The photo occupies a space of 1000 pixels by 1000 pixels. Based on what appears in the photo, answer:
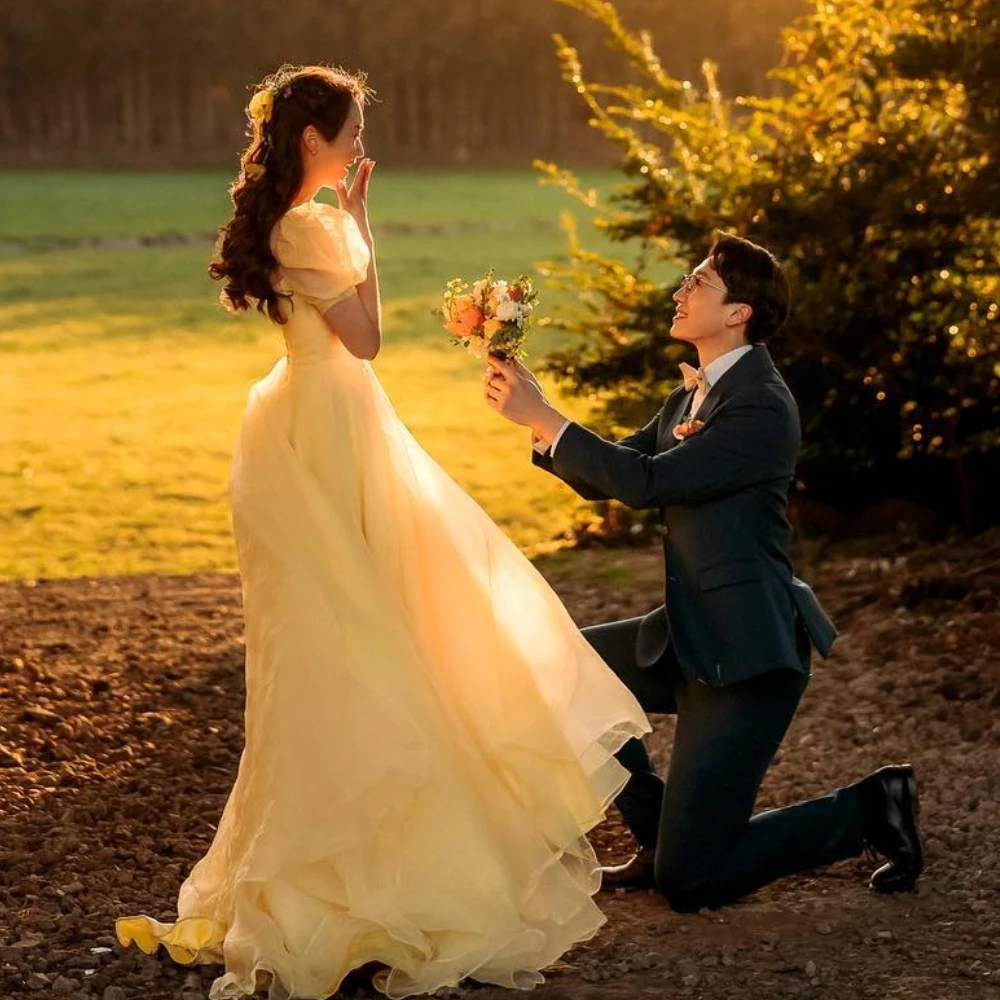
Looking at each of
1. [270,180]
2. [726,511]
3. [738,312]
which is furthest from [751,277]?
[270,180]

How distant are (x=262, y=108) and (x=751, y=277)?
1.26 metres

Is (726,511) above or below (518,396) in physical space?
below

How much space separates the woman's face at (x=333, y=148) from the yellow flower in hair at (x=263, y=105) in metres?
0.11

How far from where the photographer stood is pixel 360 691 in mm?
4191

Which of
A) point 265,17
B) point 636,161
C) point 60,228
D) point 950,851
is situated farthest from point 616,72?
point 950,851

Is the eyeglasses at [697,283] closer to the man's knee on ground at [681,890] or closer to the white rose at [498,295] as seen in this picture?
the white rose at [498,295]

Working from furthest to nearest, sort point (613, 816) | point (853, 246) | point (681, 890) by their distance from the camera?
point (853, 246)
point (613, 816)
point (681, 890)

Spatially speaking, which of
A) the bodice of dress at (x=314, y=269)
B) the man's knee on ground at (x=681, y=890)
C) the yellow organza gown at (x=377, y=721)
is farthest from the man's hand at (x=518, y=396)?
the man's knee on ground at (x=681, y=890)

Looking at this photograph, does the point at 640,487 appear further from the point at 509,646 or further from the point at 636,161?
the point at 636,161

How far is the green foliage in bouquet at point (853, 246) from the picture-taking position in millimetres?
8828

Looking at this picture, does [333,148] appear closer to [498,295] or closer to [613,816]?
[498,295]

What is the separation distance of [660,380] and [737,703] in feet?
17.0

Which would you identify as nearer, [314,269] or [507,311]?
[314,269]

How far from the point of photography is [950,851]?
5227mm
